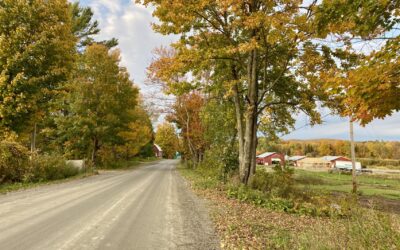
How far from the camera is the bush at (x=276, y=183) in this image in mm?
13758

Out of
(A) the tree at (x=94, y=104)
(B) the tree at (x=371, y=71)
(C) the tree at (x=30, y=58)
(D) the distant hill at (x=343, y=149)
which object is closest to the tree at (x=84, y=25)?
(A) the tree at (x=94, y=104)

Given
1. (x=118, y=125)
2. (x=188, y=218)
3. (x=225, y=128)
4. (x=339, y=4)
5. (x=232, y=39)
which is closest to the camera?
(x=339, y=4)

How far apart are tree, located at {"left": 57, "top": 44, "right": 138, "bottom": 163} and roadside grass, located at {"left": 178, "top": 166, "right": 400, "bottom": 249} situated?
25.3 meters

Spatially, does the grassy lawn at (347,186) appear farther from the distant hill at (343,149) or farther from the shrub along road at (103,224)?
the distant hill at (343,149)

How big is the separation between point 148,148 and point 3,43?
63.2m

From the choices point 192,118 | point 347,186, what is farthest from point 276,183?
point 347,186

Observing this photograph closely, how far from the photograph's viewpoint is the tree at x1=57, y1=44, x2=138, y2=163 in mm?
33781

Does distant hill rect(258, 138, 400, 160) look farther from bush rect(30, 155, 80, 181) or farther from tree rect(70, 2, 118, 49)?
bush rect(30, 155, 80, 181)

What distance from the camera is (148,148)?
3115 inches

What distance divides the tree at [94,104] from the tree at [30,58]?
14.2 m

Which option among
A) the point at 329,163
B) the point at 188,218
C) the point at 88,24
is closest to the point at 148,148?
the point at 88,24

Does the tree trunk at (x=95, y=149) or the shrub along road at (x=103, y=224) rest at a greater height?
the tree trunk at (x=95, y=149)

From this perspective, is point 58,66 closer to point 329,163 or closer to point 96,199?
point 96,199

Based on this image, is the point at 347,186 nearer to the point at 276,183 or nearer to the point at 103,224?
the point at 276,183
